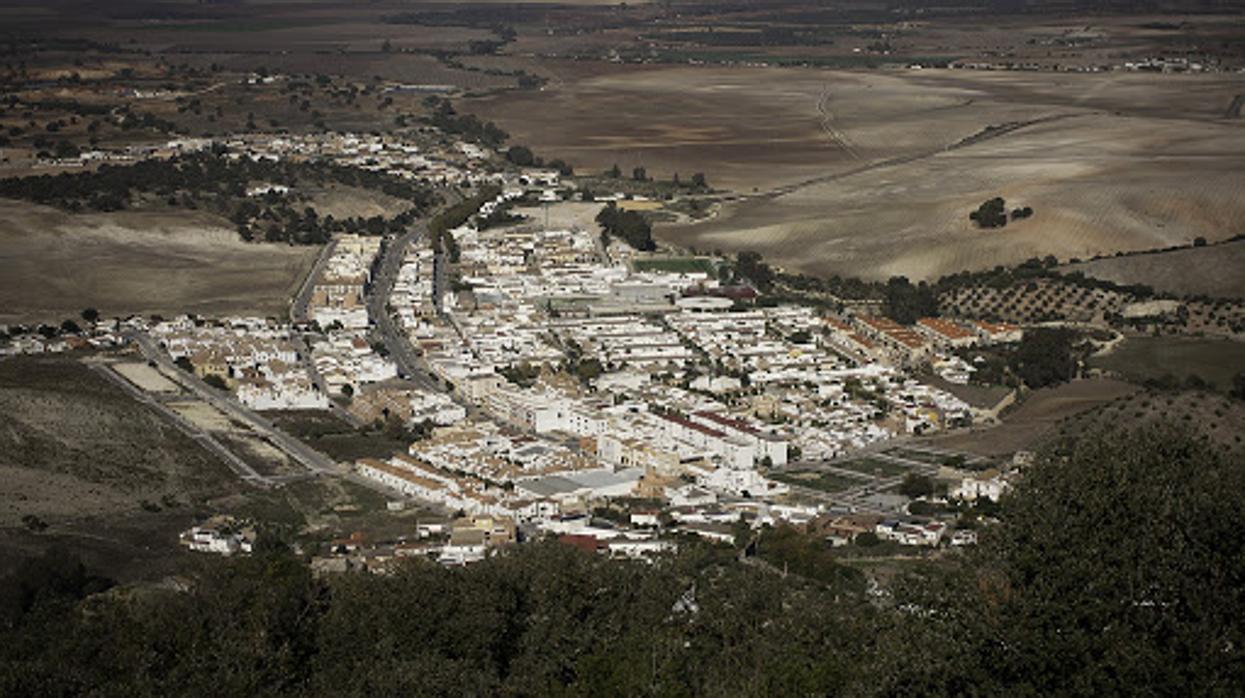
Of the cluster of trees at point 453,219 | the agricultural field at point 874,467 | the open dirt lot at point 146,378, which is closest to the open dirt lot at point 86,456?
the open dirt lot at point 146,378

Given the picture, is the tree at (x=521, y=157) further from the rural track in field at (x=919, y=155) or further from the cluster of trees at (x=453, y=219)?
the rural track in field at (x=919, y=155)

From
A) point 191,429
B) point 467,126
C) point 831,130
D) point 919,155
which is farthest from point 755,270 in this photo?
point 467,126

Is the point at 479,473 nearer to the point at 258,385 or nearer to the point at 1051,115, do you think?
the point at 258,385

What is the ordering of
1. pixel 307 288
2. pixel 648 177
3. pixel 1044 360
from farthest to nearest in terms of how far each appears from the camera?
pixel 648 177 → pixel 307 288 → pixel 1044 360

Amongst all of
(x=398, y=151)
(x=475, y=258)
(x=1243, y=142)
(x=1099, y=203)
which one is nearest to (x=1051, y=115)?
(x=1243, y=142)

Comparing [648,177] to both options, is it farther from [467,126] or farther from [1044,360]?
[1044,360]

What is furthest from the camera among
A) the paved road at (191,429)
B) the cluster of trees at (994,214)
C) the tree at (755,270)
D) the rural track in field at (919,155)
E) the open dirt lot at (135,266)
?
the rural track in field at (919,155)
